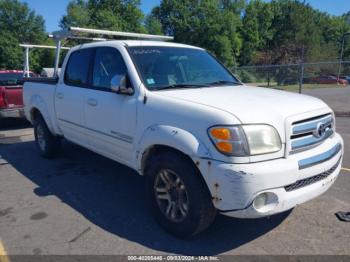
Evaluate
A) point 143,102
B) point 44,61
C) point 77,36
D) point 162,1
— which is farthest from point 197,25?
point 143,102

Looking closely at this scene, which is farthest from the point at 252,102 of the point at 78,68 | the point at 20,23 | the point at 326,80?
the point at 20,23

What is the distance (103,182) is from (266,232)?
2512 mm

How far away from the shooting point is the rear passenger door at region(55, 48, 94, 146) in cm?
508

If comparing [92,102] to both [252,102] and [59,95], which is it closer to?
[59,95]

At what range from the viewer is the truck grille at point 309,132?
330 cm

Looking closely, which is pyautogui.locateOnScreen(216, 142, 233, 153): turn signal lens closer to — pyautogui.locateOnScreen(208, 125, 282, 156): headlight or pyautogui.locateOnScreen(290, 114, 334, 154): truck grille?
pyautogui.locateOnScreen(208, 125, 282, 156): headlight

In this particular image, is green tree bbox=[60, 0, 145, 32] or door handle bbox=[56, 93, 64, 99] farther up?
green tree bbox=[60, 0, 145, 32]

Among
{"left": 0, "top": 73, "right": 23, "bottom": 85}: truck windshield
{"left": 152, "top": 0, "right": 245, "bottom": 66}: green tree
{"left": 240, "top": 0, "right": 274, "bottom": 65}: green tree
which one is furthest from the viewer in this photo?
{"left": 240, "top": 0, "right": 274, "bottom": 65}: green tree

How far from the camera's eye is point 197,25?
62406 millimetres

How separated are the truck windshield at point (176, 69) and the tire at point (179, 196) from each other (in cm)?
94

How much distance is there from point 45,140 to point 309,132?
4.67 metres

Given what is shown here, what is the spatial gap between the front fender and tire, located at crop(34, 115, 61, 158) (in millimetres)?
3072

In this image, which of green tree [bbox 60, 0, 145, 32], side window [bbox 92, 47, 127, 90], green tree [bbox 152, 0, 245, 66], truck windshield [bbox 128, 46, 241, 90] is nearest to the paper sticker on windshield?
truck windshield [bbox 128, 46, 241, 90]

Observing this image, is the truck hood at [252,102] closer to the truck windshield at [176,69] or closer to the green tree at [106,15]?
the truck windshield at [176,69]
